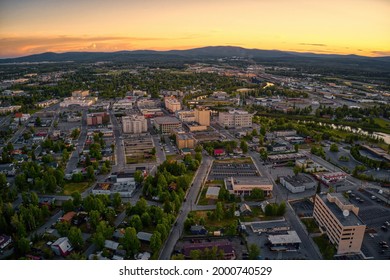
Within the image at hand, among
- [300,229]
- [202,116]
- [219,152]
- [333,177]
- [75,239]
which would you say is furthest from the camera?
[202,116]

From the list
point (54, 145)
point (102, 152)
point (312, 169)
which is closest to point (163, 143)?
point (102, 152)

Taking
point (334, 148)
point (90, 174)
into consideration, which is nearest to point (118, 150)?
point (90, 174)

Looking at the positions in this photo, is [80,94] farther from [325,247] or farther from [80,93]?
[325,247]

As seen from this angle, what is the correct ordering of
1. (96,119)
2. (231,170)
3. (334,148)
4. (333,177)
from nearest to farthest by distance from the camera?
(333,177), (231,170), (334,148), (96,119)

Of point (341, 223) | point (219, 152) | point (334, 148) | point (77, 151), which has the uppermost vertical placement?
point (341, 223)

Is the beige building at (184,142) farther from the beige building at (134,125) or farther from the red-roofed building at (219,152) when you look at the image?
the beige building at (134,125)

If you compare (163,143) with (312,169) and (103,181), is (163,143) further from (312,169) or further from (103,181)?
(312,169)

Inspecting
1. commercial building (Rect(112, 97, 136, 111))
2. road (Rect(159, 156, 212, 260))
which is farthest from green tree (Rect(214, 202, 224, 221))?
commercial building (Rect(112, 97, 136, 111))
